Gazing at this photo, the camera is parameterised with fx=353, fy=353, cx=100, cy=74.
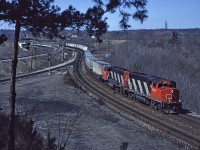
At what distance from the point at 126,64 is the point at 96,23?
76.8m

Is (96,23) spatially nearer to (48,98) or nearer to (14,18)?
(14,18)

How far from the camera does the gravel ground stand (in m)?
22.0

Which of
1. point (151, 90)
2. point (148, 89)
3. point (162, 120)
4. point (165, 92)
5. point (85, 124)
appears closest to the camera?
point (85, 124)

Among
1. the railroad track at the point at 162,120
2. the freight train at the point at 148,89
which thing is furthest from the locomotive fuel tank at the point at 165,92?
the railroad track at the point at 162,120

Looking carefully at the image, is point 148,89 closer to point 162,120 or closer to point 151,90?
point 151,90

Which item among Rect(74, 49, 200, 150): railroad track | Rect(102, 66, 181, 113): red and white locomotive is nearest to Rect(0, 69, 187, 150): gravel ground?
Rect(74, 49, 200, 150): railroad track

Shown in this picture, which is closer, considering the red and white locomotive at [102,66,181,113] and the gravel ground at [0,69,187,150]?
the gravel ground at [0,69,187,150]

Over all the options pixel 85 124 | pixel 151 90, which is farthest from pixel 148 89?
pixel 85 124

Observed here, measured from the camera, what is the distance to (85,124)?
2702 centimetres

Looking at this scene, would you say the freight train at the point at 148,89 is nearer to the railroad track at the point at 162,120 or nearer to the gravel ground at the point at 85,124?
the railroad track at the point at 162,120

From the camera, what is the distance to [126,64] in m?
91.8

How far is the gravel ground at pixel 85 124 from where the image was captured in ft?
72.0

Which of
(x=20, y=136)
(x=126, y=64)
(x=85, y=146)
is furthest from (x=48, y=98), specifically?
(x=126, y=64)

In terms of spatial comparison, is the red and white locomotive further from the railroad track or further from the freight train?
the railroad track
